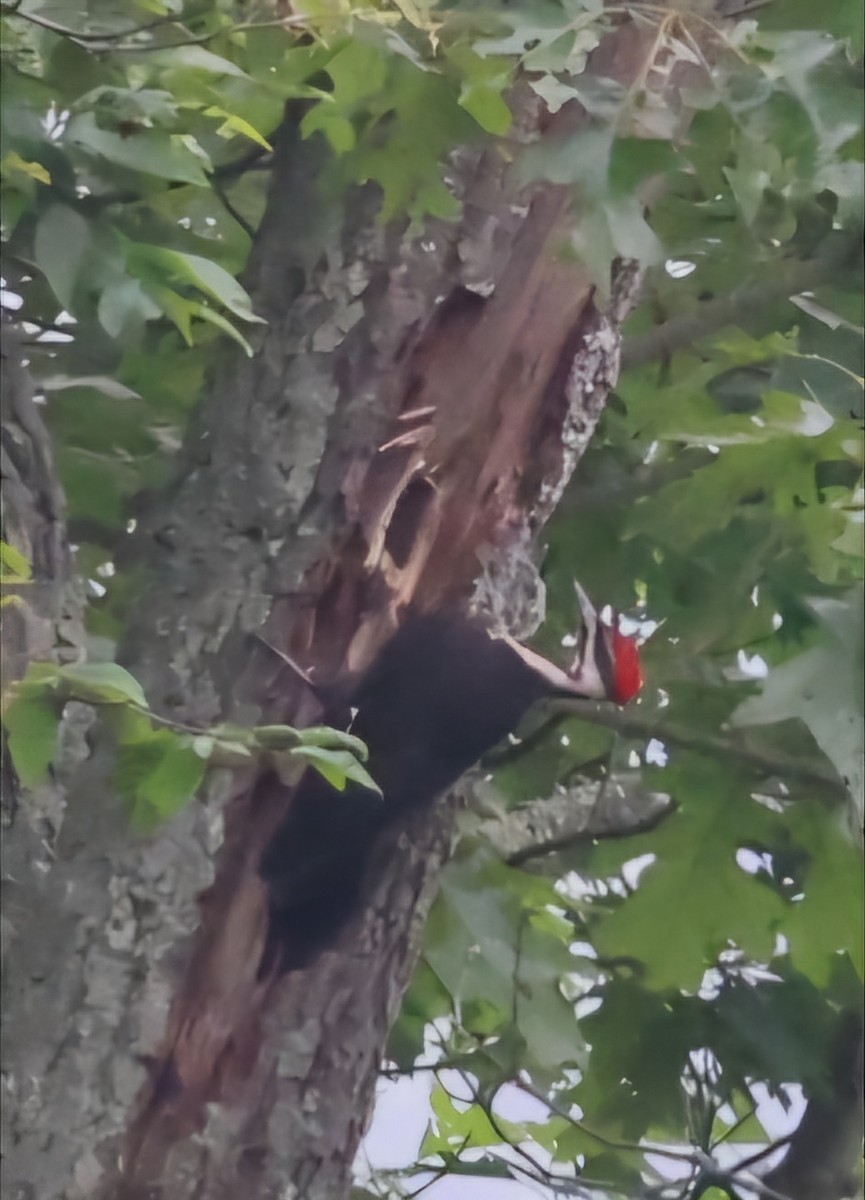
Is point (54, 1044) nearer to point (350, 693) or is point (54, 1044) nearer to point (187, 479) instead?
point (350, 693)

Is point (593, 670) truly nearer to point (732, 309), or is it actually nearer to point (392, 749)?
point (392, 749)

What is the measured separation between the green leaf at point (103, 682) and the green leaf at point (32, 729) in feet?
0.08

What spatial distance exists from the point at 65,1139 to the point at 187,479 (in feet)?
1.65

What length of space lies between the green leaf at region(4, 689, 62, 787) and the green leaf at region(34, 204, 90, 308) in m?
0.26

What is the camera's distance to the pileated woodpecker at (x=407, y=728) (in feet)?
2.86

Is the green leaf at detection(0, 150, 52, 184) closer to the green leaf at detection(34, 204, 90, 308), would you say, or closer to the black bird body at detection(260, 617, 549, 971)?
the green leaf at detection(34, 204, 90, 308)

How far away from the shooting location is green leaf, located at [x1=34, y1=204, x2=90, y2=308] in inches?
28.0

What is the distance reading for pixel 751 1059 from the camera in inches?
51.1

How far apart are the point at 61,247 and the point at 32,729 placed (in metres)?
0.31

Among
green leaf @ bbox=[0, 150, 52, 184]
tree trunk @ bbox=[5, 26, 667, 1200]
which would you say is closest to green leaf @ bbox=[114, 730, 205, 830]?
tree trunk @ bbox=[5, 26, 667, 1200]

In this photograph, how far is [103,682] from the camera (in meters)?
0.54

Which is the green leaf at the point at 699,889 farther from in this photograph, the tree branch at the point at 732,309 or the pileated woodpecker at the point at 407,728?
the tree branch at the point at 732,309

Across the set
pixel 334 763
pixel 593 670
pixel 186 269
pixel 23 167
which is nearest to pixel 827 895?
pixel 593 670

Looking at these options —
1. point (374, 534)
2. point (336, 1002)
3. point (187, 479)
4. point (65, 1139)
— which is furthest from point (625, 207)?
point (65, 1139)
